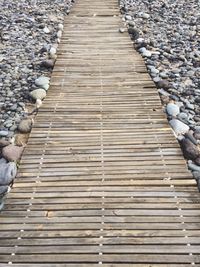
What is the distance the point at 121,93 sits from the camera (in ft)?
25.0

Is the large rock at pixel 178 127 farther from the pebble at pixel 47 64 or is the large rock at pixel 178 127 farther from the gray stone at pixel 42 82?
the pebble at pixel 47 64

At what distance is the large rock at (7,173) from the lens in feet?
17.3

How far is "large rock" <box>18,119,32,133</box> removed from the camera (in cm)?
647

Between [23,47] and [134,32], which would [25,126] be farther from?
[134,32]

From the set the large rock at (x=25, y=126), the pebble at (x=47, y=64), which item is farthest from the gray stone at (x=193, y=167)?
the pebble at (x=47, y=64)

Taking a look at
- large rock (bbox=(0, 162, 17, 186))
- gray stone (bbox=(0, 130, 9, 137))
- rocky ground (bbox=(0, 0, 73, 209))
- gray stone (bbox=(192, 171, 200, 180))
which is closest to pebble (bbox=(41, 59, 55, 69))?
rocky ground (bbox=(0, 0, 73, 209))

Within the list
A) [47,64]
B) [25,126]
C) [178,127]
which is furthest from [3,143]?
[47,64]

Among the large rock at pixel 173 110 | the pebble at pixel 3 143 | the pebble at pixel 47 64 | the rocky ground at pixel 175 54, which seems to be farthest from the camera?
the pebble at pixel 47 64

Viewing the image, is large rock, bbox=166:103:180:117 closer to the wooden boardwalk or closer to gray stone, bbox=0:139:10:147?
the wooden boardwalk

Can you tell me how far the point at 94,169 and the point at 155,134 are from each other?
4.32 feet

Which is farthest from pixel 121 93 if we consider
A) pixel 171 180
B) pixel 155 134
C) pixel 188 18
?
pixel 188 18

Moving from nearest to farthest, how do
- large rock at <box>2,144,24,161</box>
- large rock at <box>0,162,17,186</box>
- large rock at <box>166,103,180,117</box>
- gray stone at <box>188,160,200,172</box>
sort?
large rock at <box>0,162,17,186</box>, gray stone at <box>188,160,200,172</box>, large rock at <box>2,144,24,161</box>, large rock at <box>166,103,180,117</box>

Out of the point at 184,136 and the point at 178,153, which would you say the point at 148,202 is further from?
the point at 184,136

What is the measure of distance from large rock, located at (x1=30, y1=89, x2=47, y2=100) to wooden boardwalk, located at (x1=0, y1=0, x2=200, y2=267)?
0.13m
